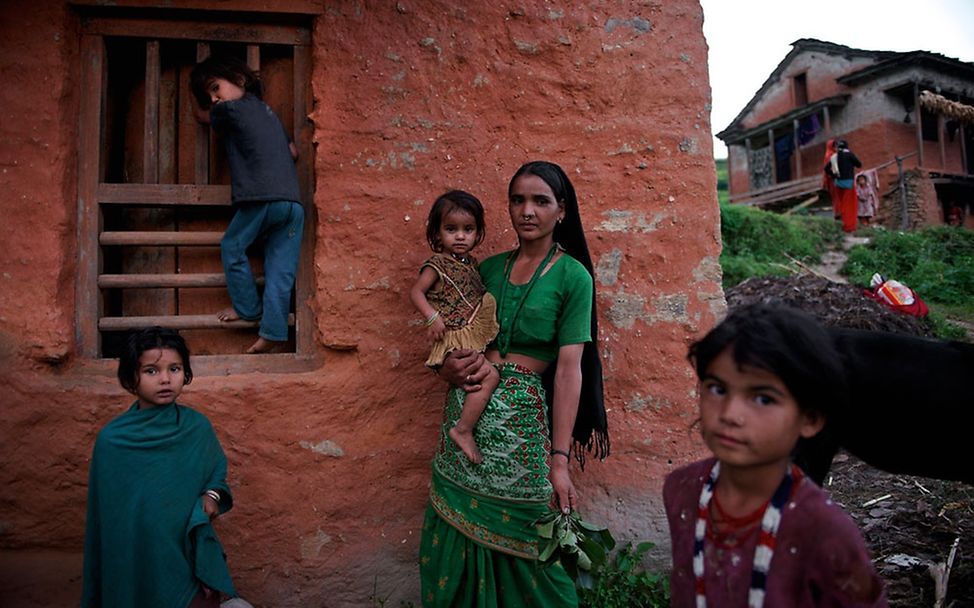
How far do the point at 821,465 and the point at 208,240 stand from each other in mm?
2552

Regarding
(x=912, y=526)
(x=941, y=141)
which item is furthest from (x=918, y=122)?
(x=912, y=526)

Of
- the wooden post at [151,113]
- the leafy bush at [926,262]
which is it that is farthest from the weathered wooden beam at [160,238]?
the leafy bush at [926,262]

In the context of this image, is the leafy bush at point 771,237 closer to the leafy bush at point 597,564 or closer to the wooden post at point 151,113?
the leafy bush at point 597,564

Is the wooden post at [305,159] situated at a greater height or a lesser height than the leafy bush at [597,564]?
greater

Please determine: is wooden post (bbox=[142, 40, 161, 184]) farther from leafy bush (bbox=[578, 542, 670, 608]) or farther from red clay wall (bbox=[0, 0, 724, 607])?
leafy bush (bbox=[578, 542, 670, 608])

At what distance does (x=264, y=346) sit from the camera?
2.90 m

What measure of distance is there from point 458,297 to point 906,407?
4.55 feet

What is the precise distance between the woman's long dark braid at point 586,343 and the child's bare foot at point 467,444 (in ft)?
1.03

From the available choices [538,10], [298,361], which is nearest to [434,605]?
[298,361]

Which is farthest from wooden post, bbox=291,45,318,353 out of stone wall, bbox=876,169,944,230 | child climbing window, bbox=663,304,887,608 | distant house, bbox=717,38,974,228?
distant house, bbox=717,38,974,228

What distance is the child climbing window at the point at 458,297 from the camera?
2217mm

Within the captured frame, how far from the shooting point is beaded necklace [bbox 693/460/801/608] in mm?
1226

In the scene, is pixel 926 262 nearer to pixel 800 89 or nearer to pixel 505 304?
pixel 505 304

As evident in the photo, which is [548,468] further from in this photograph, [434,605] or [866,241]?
[866,241]
